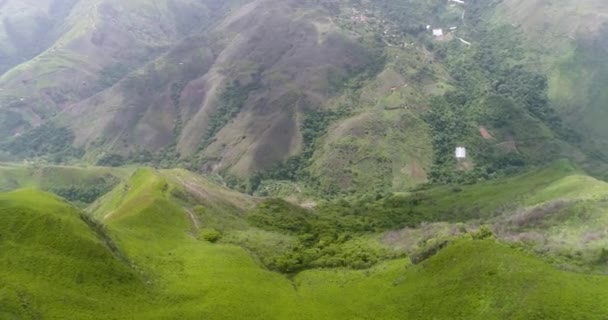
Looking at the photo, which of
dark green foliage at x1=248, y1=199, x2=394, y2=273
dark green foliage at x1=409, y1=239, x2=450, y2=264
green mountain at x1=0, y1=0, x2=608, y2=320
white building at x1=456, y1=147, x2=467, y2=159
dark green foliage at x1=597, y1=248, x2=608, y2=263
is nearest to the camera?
green mountain at x1=0, y1=0, x2=608, y2=320

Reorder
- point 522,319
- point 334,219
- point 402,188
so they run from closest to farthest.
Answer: point 522,319
point 334,219
point 402,188

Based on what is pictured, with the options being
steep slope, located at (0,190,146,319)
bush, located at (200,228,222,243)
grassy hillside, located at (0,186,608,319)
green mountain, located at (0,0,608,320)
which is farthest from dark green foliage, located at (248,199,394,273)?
steep slope, located at (0,190,146,319)

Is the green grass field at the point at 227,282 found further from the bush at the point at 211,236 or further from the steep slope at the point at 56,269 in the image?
the bush at the point at 211,236

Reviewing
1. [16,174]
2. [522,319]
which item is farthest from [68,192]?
[522,319]

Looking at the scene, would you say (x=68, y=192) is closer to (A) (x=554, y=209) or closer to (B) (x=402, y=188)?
(B) (x=402, y=188)

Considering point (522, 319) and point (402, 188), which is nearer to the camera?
point (522, 319)

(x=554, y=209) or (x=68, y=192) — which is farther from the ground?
(x=554, y=209)

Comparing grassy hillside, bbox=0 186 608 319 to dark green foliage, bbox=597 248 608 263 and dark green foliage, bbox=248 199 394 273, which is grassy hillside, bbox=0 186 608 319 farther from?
dark green foliage, bbox=597 248 608 263

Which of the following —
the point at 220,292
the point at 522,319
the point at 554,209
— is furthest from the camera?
the point at 554,209
